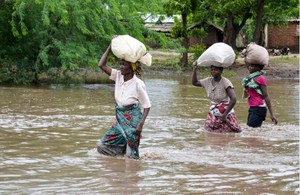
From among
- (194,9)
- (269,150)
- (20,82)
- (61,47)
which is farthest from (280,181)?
(194,9)

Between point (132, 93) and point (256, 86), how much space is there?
309cm

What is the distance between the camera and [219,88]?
9680 millimetres

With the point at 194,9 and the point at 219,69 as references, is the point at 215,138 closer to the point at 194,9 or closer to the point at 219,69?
the point at 219,69

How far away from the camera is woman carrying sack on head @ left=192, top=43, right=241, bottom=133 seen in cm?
948

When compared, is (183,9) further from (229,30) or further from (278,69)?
(278,69)

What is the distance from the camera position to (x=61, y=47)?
17375mm

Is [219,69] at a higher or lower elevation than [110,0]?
lower

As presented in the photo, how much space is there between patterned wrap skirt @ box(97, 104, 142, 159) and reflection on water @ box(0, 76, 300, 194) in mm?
141

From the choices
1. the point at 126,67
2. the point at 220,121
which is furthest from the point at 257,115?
the point at 126,67

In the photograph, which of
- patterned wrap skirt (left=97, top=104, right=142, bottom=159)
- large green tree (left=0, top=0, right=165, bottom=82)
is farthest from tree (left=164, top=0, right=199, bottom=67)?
patterned wrap skirt (left=97, top=104, right=142, bottom=159)

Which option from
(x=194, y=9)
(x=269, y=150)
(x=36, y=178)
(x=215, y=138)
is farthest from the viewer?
(x=194, y=9)

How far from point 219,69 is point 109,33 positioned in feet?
30.4

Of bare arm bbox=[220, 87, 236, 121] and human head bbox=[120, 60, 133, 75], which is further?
bare arm bbox=[220, 87, 236, 121]

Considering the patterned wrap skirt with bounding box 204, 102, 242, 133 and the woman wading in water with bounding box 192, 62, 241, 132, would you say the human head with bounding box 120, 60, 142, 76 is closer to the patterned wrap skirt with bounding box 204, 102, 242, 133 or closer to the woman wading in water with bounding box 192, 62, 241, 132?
the woman wading in water with bounding box 192, 62, 241, 132
